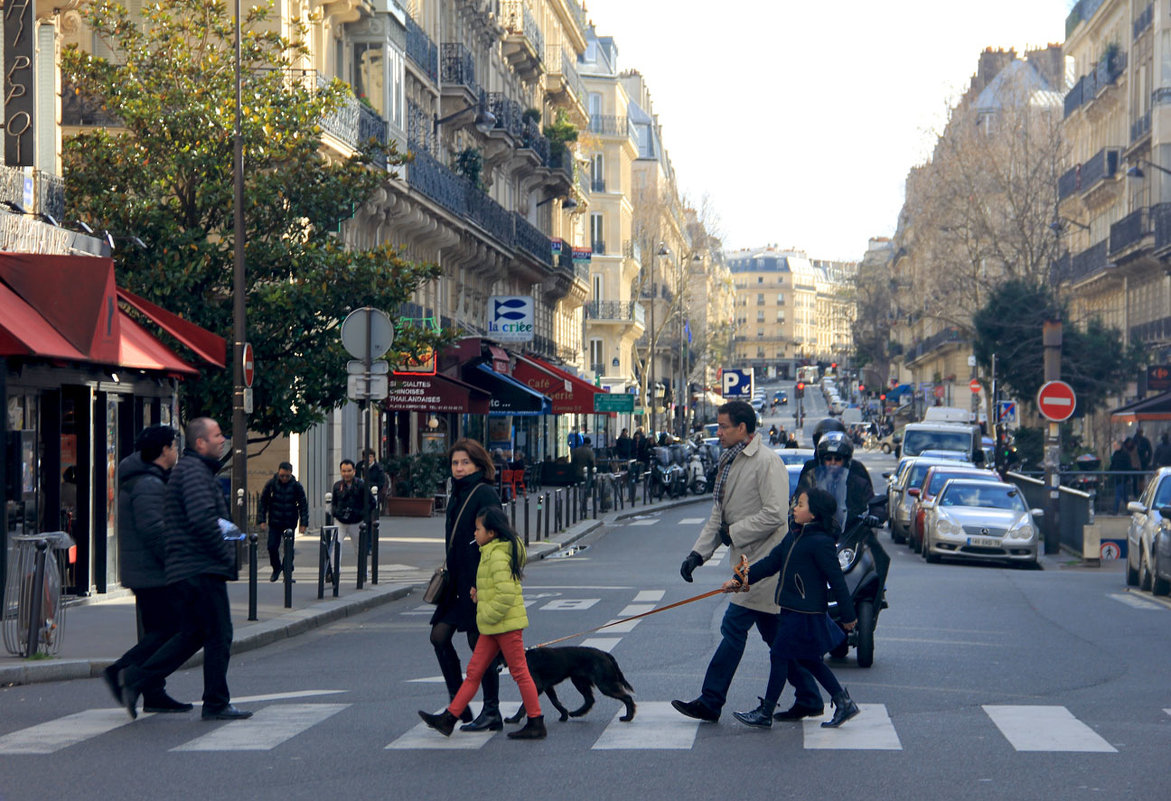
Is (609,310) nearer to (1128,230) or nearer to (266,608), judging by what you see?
(1128,230)

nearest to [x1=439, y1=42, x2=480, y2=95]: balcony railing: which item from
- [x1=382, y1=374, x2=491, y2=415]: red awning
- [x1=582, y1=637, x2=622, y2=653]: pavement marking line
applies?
[x1=382, y1=374, x2=491, y2=415]: red awning

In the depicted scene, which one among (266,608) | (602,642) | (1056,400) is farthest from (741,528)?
(1056,400)

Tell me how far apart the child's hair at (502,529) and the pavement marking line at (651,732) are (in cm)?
100

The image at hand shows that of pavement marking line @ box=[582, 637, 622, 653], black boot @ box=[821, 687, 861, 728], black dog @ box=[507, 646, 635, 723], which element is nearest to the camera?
black dog @ box=[507, 646, 635, 723]

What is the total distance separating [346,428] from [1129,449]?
1853cm

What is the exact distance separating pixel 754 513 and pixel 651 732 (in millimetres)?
1351

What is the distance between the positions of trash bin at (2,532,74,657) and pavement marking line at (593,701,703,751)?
471 cm

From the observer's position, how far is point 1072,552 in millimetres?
29328

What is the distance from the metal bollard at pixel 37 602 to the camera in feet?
39.3

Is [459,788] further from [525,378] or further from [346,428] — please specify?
[525,378]

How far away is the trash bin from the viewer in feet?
39.5

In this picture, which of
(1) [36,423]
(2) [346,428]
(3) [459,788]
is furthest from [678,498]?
(3) [459,788]

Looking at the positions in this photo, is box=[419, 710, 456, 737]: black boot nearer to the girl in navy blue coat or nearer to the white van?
the girl in navy blue coat

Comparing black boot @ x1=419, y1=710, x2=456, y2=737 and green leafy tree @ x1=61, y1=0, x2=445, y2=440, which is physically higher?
green leafy tree @ x1=61, y1=0, x2=445, y2=440
